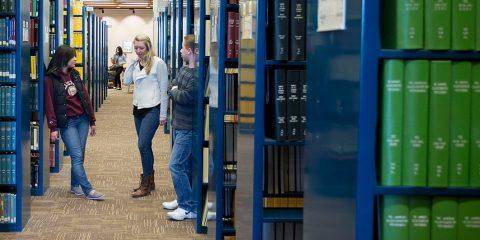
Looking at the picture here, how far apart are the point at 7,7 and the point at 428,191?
453 centimetres

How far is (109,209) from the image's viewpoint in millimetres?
6863

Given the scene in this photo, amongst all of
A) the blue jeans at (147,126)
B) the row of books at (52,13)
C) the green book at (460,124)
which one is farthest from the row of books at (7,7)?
the green book at (460,124)

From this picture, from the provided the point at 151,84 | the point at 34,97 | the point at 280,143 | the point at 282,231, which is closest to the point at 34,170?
the point at 34,97

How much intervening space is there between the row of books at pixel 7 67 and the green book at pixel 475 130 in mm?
4391

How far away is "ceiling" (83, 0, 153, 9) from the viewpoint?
92.3 feet

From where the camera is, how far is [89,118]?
7.11 meters

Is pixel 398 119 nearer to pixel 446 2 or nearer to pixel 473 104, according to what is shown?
pixel 473 104

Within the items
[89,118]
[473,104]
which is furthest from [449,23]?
[89,118]

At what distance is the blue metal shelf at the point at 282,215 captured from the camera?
3.87 meters

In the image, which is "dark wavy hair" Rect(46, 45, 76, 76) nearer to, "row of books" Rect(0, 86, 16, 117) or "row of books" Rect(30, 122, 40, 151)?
"row of books" Rect(30, 122, 40, 151)

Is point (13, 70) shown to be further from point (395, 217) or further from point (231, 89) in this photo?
point (395, 217)

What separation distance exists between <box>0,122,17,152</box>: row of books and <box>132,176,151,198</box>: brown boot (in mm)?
1764

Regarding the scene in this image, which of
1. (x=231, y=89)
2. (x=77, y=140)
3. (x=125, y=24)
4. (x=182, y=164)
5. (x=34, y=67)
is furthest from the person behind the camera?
(x=125, y=24)

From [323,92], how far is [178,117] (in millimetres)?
3694
